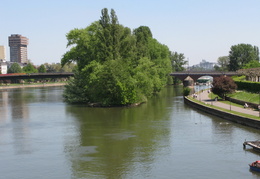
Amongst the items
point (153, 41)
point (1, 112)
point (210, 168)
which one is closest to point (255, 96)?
point (210, 168)

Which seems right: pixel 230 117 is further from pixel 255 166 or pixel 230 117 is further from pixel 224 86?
pixel 255 166

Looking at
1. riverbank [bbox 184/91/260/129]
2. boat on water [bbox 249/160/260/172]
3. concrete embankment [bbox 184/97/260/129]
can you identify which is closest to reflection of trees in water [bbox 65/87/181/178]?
concrete embankment [bbox 184/97/260/129]

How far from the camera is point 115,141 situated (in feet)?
152

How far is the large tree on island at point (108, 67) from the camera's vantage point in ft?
267

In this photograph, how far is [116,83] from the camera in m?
80.4

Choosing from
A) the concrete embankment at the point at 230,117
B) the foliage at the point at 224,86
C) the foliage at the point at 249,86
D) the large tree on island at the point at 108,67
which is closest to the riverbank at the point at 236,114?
the concrete embankment at the point at 230,117

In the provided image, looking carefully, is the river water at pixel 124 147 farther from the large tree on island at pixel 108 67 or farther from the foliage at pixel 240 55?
the foliage at pixel 240 55

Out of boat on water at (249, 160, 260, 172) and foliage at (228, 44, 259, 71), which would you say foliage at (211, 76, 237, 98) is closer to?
boat on water at (249, 160, 260, 172)

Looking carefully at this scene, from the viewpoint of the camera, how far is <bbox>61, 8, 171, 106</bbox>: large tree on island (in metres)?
81.2

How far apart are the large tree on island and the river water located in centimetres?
1365

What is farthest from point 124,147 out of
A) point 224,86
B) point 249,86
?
point 249,86

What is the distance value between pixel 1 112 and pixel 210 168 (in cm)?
5266

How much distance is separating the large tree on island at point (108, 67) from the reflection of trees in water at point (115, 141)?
960 centimetres

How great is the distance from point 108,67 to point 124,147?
39553 mm
